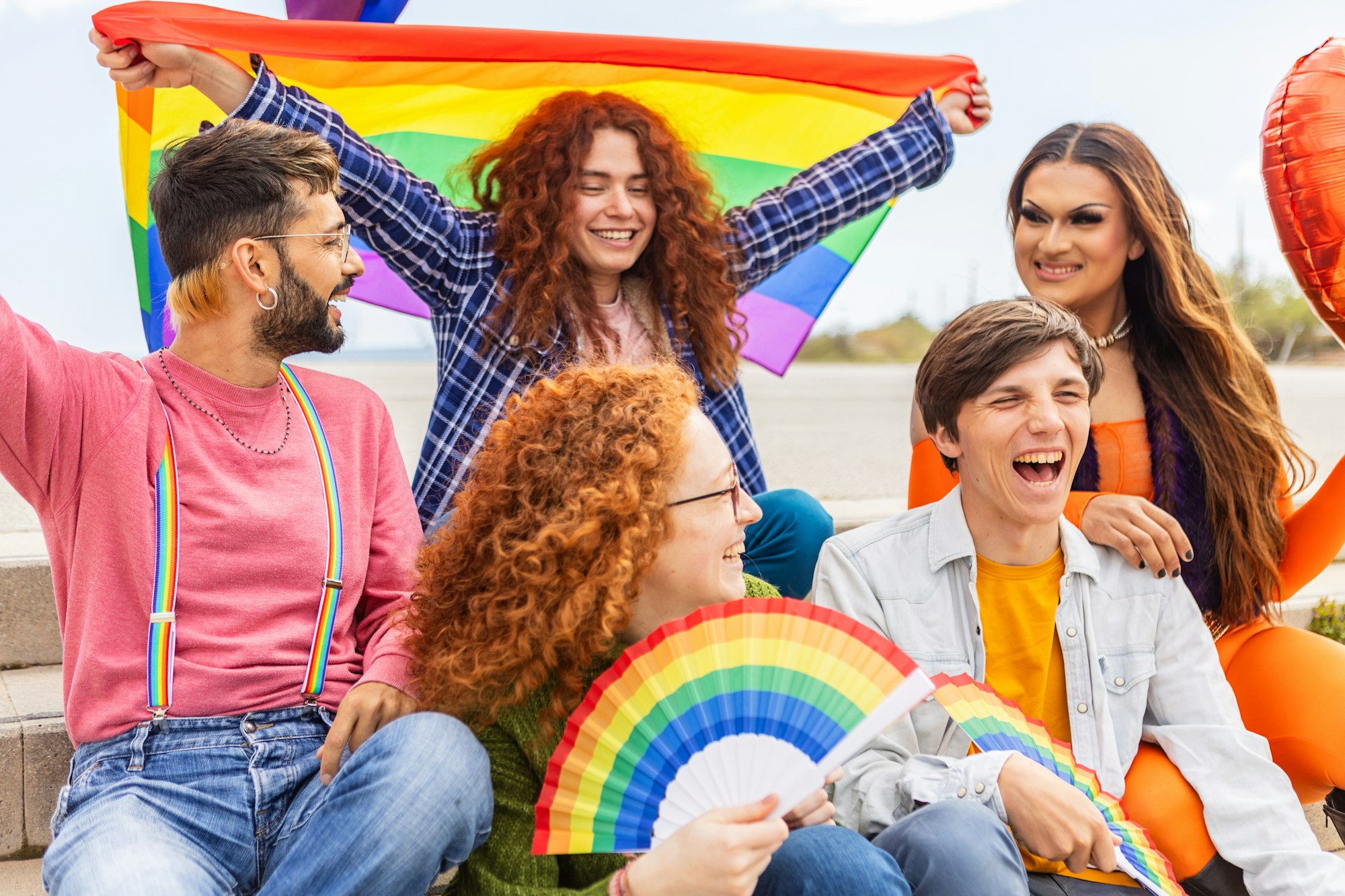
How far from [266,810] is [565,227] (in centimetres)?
167

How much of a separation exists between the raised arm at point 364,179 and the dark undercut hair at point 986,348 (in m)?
1.28

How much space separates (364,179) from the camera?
9.38 feet

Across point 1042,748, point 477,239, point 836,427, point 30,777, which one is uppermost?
point 477,239

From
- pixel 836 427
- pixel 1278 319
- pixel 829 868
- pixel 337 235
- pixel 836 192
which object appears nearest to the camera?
pixel 829 868

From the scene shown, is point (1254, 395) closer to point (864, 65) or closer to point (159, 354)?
point (864, 65)

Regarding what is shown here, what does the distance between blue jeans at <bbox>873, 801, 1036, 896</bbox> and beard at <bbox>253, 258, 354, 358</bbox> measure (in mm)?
Answer: 1418

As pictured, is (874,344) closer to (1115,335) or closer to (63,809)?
(1115,335)

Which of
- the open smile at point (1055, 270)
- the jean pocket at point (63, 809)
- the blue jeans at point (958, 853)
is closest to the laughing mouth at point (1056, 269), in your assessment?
the open smile at point (1055, 270)

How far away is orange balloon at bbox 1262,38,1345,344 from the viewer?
2521 millimetres

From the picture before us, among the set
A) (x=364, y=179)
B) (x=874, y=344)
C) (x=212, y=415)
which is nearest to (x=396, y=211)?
(x=364, y=179)

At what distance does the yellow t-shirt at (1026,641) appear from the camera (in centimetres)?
240

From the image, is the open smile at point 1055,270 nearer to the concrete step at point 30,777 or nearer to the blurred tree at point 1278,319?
the blurred tree at point 1278,319

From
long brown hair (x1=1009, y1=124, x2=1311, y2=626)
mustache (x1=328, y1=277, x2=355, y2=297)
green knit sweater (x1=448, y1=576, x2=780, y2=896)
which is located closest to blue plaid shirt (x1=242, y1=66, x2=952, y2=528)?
long brown hair (x1=1009, y1=124, x2=1311, y2=626)

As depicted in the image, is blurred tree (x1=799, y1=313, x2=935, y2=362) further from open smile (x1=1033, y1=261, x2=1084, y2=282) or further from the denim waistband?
the denim waistband
